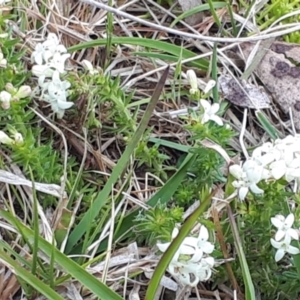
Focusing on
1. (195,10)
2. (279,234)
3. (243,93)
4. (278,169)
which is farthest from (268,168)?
(195,10)

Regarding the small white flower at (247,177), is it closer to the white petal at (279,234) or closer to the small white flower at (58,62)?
the white petal at (279,234)

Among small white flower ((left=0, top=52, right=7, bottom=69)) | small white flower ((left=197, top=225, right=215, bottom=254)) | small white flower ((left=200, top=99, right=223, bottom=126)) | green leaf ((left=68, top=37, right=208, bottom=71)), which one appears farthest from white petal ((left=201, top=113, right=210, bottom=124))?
small white flower ((left=0, top=52, right=7, bottom=69))

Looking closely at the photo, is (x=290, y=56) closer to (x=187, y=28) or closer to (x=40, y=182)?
(x=187, y=28)


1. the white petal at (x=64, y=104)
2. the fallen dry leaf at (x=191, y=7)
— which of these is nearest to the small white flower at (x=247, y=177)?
the white petal at (x=64, y=104)

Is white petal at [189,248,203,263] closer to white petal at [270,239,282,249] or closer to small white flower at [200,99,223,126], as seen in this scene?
white petal at [270,239,282,249]

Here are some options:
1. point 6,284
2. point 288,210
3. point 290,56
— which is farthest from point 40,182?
point 290,56

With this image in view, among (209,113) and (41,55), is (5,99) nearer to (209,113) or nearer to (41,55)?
(41,55)

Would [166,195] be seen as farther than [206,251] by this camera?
Yes
